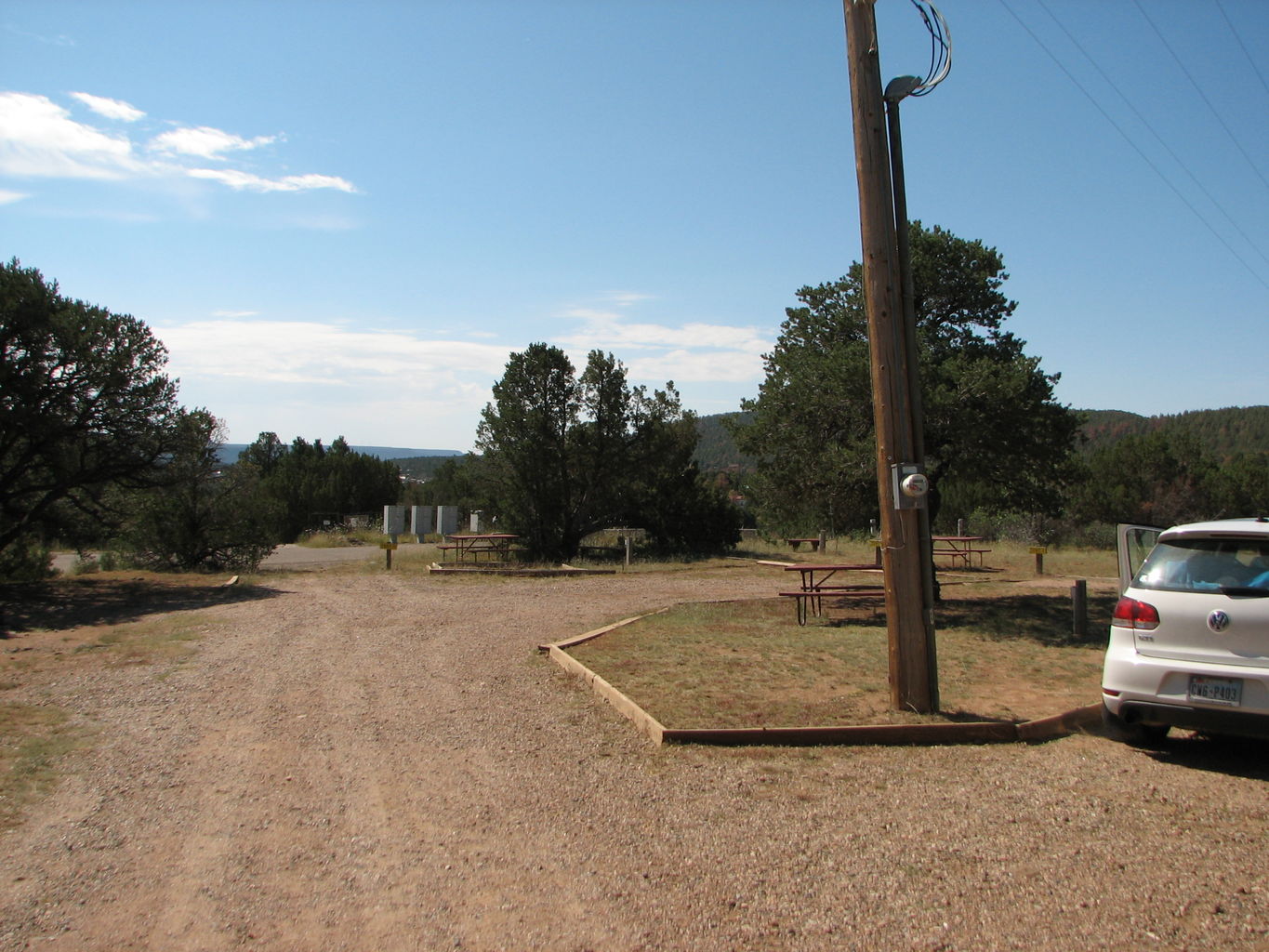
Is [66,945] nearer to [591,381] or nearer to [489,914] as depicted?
[489,914]

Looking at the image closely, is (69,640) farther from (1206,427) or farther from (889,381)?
(1206,427)

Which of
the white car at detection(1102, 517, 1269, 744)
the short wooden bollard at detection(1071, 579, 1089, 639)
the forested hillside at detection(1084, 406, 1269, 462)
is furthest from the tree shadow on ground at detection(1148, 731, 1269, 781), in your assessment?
the forested hillside at detection(1084, 406, 1269, 462)

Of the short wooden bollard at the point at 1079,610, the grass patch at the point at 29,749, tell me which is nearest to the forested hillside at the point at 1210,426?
the short wooden bollard at the point at 1079,610

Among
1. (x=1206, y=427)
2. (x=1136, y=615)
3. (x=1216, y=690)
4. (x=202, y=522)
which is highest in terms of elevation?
(x=1206, y=427)

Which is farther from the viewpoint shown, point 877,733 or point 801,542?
point 801,542

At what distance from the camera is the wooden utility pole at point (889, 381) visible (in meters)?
6.95

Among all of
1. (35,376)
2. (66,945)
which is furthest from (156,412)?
(66,945)

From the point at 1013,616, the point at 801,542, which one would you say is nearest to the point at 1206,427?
the point at 801,542

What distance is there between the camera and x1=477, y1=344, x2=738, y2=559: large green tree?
81.5 feet

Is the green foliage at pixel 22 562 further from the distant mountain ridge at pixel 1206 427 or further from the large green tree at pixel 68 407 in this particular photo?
the distant mountain ridge at pixel 1206 427

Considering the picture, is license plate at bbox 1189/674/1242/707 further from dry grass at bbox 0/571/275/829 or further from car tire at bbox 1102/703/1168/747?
dry grass at bbox 0/571/275/829

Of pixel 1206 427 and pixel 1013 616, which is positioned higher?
pixel 1206 427

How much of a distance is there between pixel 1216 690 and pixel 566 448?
20803mm

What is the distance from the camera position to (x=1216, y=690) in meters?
5.46
